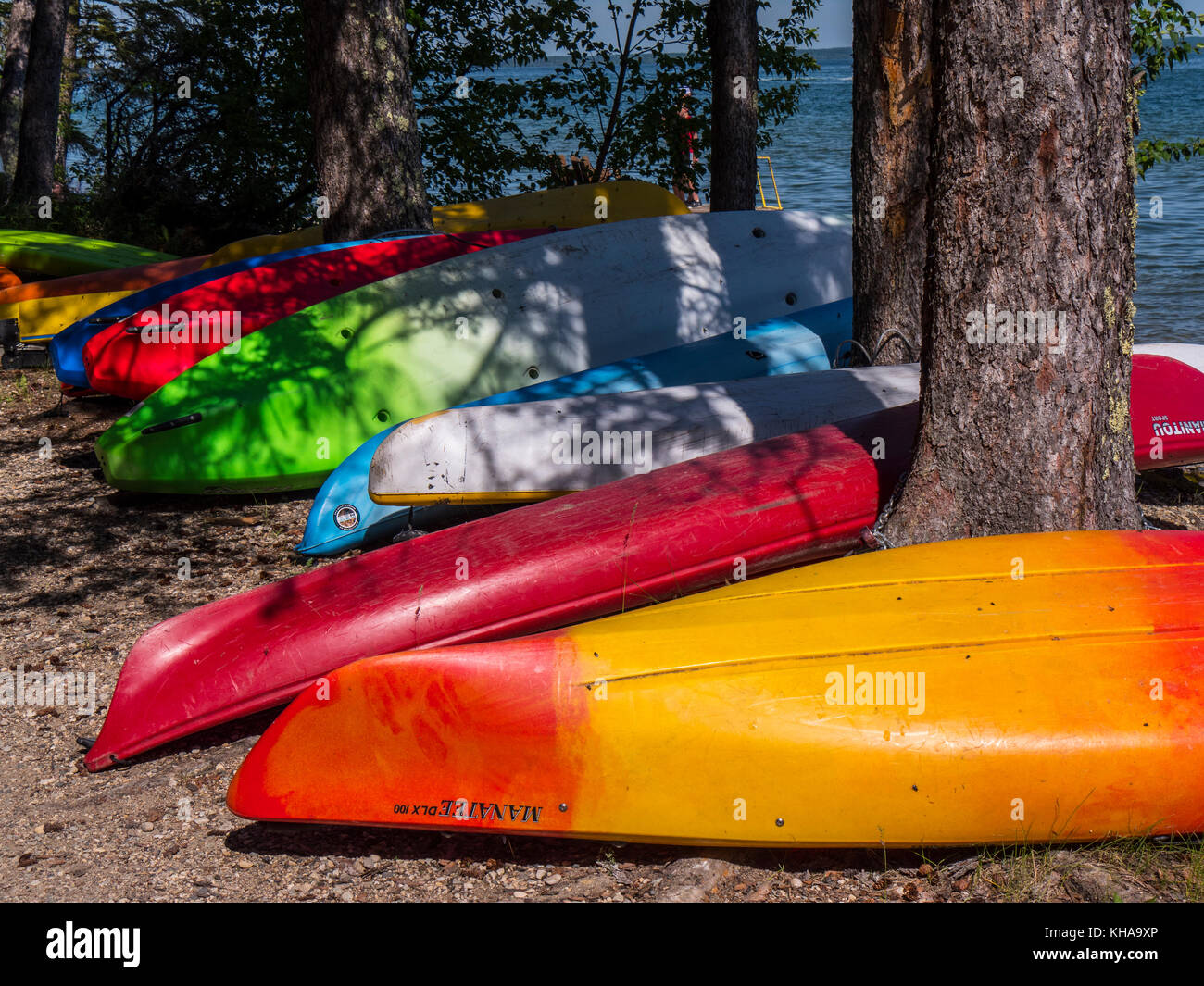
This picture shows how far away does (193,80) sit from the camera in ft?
37.9

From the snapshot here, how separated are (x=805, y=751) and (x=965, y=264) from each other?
5.57 feet

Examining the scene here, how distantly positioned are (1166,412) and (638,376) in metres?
2.69

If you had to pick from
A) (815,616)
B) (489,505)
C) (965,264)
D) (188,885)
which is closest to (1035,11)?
(965,264)

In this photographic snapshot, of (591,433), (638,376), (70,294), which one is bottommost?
(591,433)

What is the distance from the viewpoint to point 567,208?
898cm

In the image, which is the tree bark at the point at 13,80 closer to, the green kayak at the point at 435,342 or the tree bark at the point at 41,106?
the tree bark at the point at 41,106

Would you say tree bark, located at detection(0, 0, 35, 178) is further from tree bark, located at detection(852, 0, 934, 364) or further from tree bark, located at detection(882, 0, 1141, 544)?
tree bark, located at detection(882, 0, 1141, 544)

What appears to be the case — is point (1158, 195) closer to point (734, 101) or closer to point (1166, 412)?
point (734, 101)

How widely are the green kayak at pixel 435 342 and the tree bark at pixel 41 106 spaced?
7.43 metres

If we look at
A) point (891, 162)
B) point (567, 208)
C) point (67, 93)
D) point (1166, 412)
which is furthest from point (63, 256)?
point (67, 93)

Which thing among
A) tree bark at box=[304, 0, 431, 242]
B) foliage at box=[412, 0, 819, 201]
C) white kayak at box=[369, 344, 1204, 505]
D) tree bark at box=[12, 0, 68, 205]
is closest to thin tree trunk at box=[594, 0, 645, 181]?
foliage at box=[412, 0, 819, 201]

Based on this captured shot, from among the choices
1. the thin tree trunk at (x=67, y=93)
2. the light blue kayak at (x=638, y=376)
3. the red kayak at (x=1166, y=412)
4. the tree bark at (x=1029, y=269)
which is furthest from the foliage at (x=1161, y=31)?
the thin tree trunk at (x=67, y=93)

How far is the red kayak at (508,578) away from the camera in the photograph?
337cm

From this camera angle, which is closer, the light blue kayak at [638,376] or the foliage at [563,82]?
the light blue kayak at [638,376]
